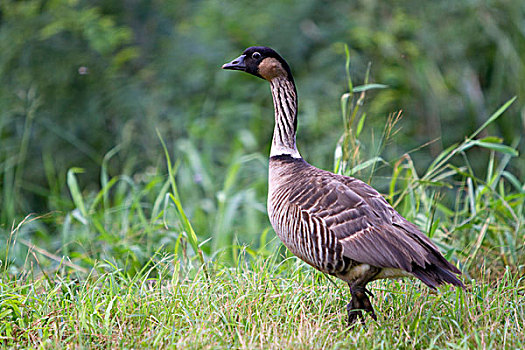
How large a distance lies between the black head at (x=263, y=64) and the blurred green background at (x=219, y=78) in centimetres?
260

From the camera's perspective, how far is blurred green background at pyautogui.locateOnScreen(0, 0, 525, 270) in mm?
7254

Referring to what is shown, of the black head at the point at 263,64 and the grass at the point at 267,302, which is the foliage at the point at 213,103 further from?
the black head at the point at 263,64

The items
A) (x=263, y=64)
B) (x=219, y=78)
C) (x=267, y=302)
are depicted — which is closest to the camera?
(x=267, y=302)

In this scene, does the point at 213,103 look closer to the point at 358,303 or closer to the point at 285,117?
the point at 285,117

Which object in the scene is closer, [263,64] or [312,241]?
[312,241]

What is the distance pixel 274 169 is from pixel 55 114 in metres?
4.45

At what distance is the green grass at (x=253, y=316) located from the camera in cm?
322

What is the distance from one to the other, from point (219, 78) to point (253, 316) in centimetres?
480

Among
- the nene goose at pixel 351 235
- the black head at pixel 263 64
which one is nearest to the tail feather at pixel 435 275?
the nene goose at pixel 351 235

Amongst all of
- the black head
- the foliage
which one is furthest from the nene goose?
the foliage

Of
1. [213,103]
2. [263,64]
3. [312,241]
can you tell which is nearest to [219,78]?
[213,103]

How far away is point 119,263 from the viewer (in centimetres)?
481

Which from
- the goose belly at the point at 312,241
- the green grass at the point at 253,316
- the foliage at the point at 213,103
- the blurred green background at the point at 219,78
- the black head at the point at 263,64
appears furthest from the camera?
the blurred green background at the point at 219,78

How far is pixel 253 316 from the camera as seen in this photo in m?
3.50
